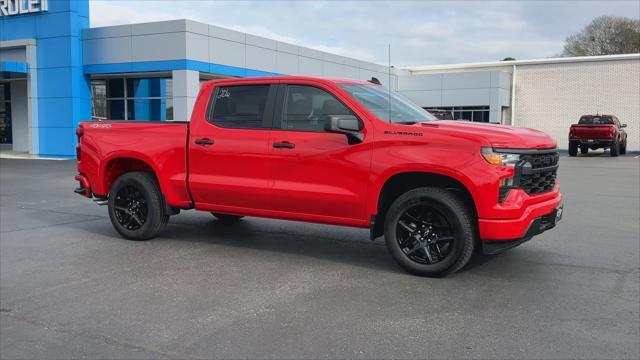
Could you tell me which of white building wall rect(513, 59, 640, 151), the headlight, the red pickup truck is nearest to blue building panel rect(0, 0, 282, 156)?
the red pickup truck

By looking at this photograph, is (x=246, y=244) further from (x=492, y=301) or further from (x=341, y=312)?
(x=492, y=301)

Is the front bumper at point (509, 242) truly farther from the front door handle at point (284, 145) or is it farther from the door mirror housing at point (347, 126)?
the front door handle at point (284, 145)

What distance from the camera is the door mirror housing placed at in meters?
5.64

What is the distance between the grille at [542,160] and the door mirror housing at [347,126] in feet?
5.28

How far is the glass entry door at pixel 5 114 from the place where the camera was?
3052 centimetres

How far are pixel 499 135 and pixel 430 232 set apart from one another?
1.12 m

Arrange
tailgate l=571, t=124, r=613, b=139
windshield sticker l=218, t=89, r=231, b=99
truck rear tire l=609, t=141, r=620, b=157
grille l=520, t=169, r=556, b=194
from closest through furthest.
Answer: grille l=520, t=169, r=556, b=194 < windshield sticker l=218, t=89, r=231, b=99 < tailgate l=571, t=124, r=613, b=139 < truck rear tire l=609, t=141, r=620, b=157

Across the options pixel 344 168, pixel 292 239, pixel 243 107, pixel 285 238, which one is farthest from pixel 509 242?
pixel 243 107

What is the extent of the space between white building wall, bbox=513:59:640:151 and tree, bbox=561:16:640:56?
39.7ft

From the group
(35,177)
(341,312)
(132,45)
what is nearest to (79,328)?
(341,312)

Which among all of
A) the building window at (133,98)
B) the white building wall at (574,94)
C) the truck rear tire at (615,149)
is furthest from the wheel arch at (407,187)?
Answer: the white building wall at (574,94)

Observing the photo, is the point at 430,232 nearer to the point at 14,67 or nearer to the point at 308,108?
the point at 308,108

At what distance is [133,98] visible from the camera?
26469 mm

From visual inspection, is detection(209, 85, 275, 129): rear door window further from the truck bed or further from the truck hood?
the truck hood
